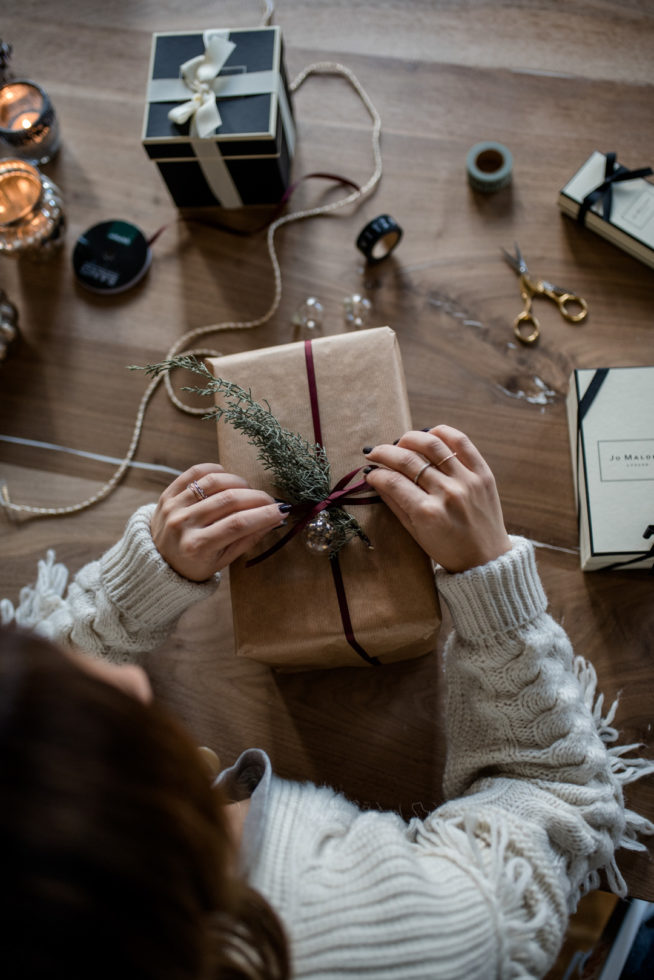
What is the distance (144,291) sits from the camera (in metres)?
1.18

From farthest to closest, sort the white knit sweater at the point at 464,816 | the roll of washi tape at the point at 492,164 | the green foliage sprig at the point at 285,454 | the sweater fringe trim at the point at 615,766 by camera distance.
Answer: the roll of washi tape at the point at 492,164 < the sweater fringe trim at the point at 615,766 < the green foliage sprig at the point at 285,454 < the white knit sweater at the point at 464,816

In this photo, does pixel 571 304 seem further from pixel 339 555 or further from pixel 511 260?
pixel 339 555

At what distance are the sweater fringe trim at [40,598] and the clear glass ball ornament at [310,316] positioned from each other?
545mm

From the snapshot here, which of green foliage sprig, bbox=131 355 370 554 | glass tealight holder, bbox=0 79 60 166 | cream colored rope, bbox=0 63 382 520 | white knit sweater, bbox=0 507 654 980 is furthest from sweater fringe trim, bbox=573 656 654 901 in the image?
glass tealight holder, bbox=0 79 60 166

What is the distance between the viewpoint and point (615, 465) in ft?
3.18

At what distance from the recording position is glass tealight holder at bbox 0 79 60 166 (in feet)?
3.81

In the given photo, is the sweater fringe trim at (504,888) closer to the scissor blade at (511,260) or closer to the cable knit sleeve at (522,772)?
the cable knit sleeve at (522,772)

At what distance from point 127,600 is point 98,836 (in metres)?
0.44

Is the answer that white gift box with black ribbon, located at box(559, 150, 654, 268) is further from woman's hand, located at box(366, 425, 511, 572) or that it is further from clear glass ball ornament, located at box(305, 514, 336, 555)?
clear glass ball ornament, located at box(305, 514, 336, 555)

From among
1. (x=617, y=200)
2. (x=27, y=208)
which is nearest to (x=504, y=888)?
(x=617, y=200)

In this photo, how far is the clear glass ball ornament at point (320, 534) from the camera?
796 millimetres

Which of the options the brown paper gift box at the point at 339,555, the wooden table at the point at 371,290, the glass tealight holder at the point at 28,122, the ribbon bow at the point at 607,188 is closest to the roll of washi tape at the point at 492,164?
the wooden table at the point at 371,290

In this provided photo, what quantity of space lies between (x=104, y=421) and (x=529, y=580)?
Result: 72cm

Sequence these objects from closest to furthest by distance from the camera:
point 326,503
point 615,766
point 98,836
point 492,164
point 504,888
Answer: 1. point 98,836
2. point 504,888
3. point 326,503
4. point 615,766
5. point 492,164
